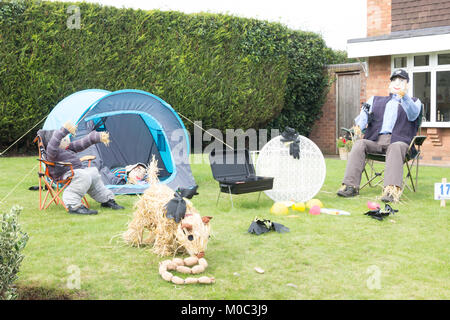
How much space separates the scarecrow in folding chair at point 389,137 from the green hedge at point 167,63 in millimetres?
5278

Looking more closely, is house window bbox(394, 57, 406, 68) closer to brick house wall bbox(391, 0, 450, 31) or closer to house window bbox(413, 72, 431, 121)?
house window bbox(413, 72, 431, 121)

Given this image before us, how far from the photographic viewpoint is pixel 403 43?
9609 mm

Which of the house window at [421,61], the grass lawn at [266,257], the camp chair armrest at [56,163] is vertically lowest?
the grass lawn at [266,257]

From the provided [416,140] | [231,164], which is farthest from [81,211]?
[416,140]

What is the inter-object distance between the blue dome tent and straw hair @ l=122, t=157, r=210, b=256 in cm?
235

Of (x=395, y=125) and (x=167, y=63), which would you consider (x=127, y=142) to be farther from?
(x=395, y=125)

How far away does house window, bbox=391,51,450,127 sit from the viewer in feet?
31.5

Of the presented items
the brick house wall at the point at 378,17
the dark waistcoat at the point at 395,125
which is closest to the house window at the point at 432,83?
the brick house wall at the point at 378,17

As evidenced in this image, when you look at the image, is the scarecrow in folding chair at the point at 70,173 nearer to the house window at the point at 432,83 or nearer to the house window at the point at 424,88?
the house window at the point at 432,83

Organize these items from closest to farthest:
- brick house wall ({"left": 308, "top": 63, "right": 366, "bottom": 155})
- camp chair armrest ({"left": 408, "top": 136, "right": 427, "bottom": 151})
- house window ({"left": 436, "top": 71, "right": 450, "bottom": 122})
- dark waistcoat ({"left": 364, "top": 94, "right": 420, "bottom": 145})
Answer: camp chair armrest ({"left": 408, "top": 136, "right": 427, "bottom": 151}) → dark waistcoat ({"left": 364, "top": 94, "right": 420, "bottom": 145}) → house window ({"left": 436, "top": 71, "right": 450, "bottom": 122}) → brick house wall ({"left": 308, "top": 63, "right": 366, "bottom": 155})

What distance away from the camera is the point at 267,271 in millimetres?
3016

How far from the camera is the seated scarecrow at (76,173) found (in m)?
4.82

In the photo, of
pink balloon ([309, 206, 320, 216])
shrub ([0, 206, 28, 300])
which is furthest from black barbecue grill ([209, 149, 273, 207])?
shrub ([0, 206, 28, 300])

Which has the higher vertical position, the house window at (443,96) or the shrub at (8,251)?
the house window at (443,96)
